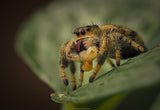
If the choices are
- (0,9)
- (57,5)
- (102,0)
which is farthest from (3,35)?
(102,0)

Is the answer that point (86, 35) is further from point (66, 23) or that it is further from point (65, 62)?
point (66, 23)

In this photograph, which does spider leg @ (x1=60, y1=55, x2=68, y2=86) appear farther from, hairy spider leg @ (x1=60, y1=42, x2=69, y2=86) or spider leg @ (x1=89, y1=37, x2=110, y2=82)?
spider leg @ (x1=89, y1=37, x2=110, y2=82)

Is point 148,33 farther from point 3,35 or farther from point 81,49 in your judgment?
point 3,35

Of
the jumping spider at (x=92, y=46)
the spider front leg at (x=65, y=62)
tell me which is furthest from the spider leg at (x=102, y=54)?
the spider front leg at (x=65, y=62)

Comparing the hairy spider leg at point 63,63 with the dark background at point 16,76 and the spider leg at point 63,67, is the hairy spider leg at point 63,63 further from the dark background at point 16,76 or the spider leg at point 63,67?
the dark background at point 16,76

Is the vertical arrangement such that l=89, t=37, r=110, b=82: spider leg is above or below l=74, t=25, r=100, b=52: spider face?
below

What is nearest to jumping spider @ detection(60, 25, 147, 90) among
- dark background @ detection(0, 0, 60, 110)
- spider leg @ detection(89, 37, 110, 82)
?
spider leg @ detection(89, 37, 110, 82)

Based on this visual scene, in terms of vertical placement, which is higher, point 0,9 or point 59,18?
point 0,9
